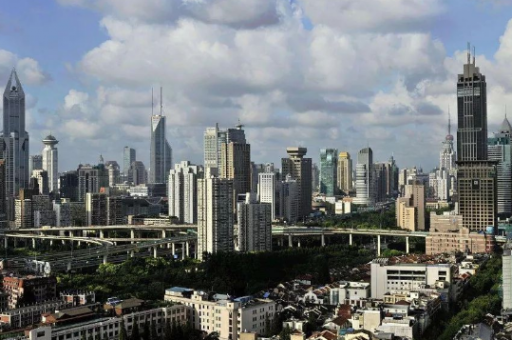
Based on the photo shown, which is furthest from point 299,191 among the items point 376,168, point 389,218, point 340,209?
point 376,168

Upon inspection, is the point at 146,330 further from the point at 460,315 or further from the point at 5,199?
the point at 5,199

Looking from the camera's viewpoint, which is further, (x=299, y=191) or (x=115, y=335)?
(x=299, y=191)

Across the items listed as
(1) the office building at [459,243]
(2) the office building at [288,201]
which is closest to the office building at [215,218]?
(1) the office building at [459,243]

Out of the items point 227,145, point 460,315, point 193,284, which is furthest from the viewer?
point 227,145

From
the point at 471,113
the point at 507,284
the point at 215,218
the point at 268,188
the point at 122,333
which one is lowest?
the point at 122,333

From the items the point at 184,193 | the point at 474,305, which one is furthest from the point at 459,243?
the point at 184,193

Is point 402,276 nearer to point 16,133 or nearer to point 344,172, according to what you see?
point 16,133

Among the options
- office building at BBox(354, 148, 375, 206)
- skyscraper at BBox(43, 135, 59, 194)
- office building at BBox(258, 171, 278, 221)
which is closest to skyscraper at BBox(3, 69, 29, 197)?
skyscraper at BBox(43, 135, 59, 194)

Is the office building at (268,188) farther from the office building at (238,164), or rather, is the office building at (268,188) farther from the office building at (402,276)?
the office building at (402,276)
